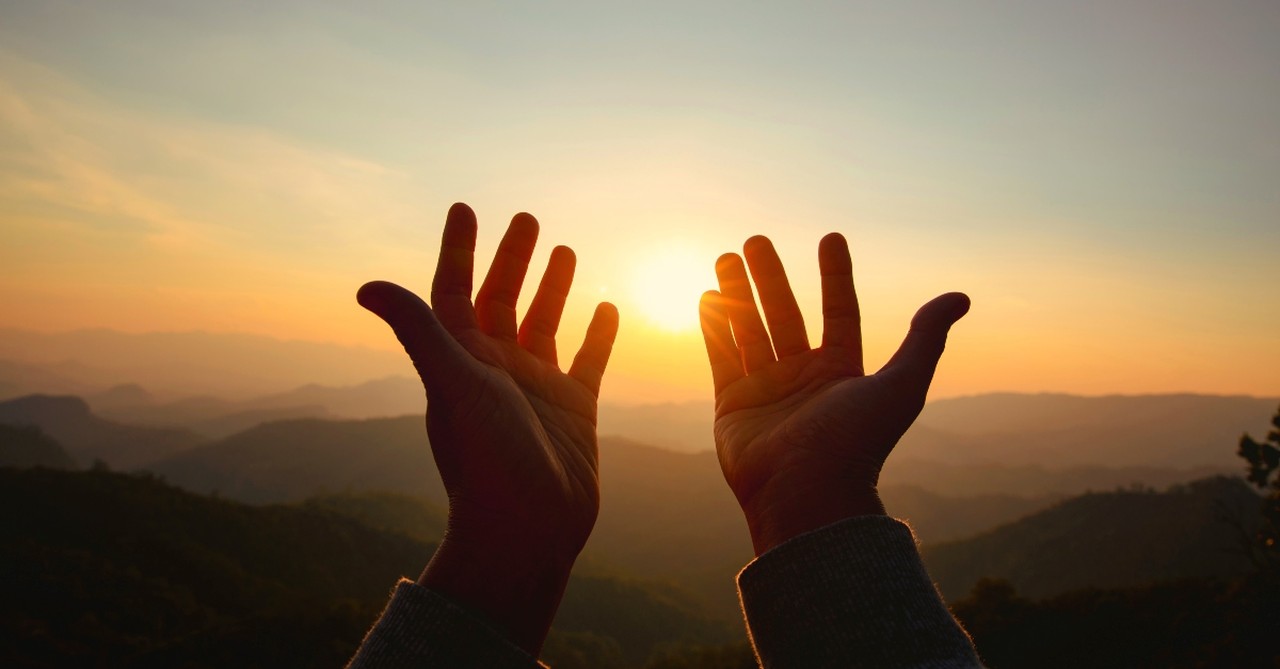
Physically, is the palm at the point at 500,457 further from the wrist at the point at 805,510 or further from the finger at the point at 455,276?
the wrist at the point at 805,510

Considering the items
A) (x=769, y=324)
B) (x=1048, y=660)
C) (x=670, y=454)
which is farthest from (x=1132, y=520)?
(x=769, y=324)

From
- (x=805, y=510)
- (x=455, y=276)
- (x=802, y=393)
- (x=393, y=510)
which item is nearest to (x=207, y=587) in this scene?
(x=455, y=276)

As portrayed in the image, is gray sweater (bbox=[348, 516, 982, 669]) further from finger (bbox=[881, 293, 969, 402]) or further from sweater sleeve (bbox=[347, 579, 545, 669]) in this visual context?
finger (bbox=[881, 293, 969, 402])

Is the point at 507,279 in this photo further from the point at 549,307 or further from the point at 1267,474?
the point at 1267,474

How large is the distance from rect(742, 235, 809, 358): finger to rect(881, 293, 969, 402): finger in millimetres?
971

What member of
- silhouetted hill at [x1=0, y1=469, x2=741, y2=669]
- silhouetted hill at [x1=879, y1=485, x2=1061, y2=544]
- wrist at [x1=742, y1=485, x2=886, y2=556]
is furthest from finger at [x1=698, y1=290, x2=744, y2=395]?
silhouetted hill at [x1=879, y1=485, x2=1061, y2=544]

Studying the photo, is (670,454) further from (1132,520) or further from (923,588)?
(923,588)

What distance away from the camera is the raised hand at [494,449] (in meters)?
3.18

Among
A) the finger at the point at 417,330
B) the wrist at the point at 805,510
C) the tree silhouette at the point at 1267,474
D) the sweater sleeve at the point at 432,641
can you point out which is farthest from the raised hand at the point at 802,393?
the tree silhouette at the point at 1267,474

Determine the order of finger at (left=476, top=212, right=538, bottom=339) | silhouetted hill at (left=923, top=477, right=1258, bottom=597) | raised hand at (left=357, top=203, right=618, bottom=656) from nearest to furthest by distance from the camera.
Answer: raised hand at (left=357, top=203, right=618, bottom=656)
finger at (left=476, top=212, right=538, bottom=339)
silhouetted hill at (left=923, top=477, right=1258, bottom=597)

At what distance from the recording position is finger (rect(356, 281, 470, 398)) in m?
3.35

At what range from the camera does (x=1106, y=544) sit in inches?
3339

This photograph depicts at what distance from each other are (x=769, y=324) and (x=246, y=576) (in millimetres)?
59378

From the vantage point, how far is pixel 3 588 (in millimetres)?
32375
